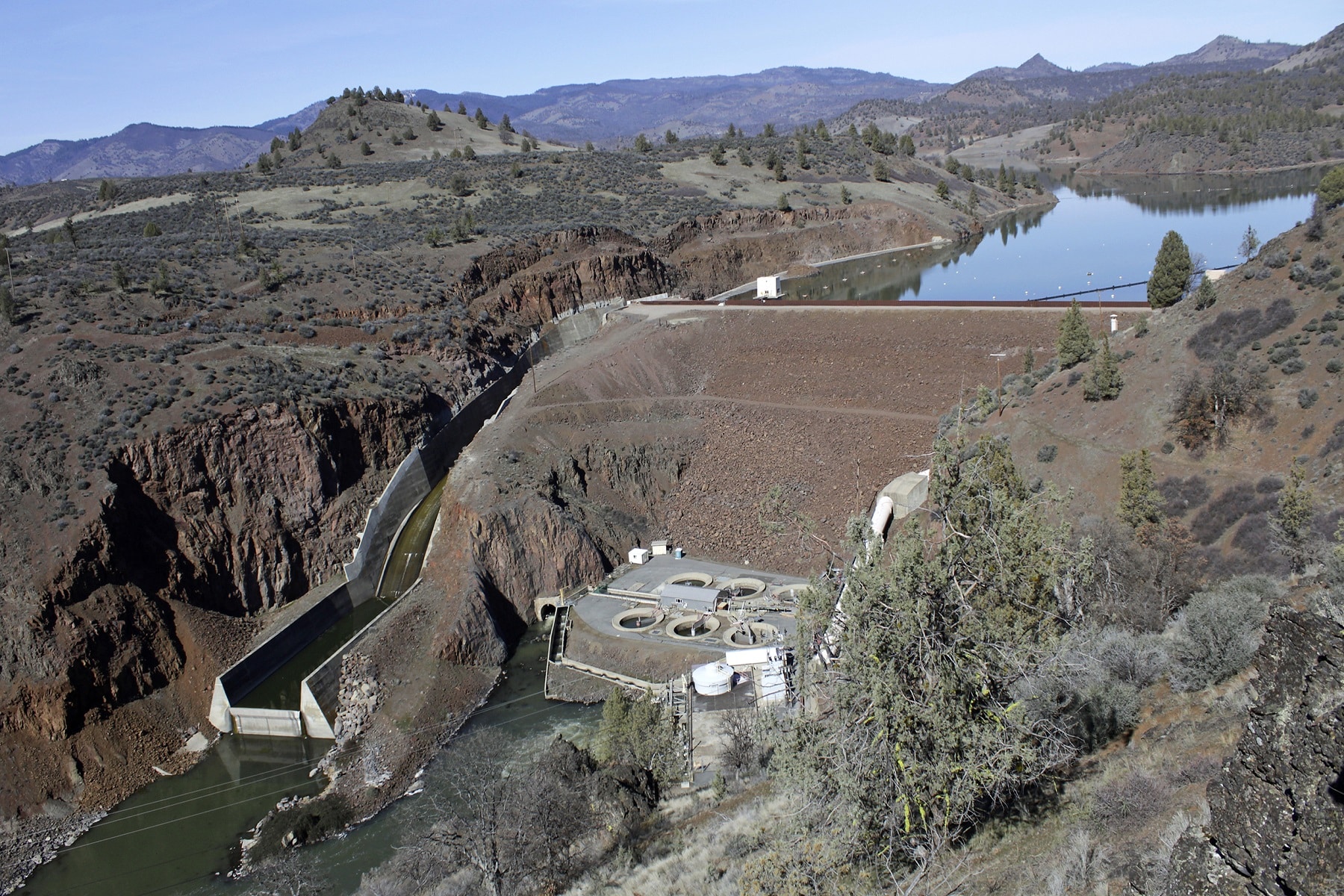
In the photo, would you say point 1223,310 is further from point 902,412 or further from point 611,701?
point 611,701

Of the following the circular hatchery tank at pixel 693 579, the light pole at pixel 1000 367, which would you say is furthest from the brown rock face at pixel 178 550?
the light pole at pixel 1000 367

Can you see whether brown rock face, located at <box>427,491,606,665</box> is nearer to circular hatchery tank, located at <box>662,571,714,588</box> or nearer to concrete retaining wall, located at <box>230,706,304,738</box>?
circular hatchery tank, located at <box>662,571,714,588</box>

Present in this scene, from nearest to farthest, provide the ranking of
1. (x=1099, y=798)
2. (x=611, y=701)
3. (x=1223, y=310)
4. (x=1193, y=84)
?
(x=1099, y=798) < (x=611, y=701) < (x=1223, y=310) < (x=1193, y=84)

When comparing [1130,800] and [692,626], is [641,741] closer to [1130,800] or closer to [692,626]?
[692,626]

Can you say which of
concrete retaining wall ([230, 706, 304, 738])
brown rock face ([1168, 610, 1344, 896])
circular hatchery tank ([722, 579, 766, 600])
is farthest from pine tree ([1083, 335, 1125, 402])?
concrete retaining wall ([230, 706, 304, 738])

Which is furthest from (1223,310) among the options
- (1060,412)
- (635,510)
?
(635,510)

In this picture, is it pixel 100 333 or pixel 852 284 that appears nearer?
pixel 100 333

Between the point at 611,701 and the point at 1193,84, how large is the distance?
668ft

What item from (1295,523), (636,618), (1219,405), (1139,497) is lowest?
(636,618)

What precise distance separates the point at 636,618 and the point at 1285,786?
2510 cm

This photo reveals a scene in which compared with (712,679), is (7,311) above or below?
above

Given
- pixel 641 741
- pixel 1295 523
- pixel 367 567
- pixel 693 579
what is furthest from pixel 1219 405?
pixel 367 567

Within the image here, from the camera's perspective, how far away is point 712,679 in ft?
84.9

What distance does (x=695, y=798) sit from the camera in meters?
20.2
